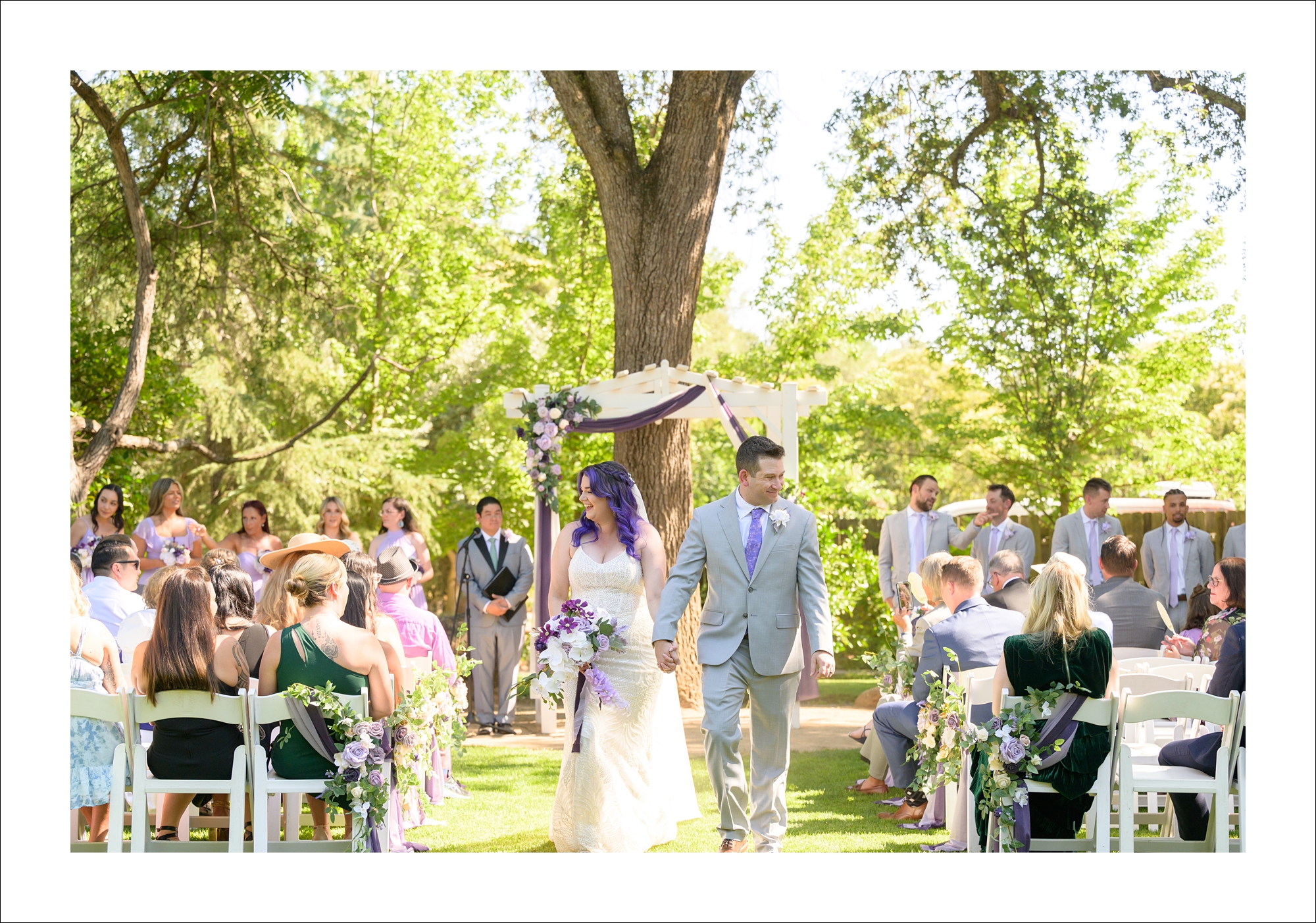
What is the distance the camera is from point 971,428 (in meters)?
15.0

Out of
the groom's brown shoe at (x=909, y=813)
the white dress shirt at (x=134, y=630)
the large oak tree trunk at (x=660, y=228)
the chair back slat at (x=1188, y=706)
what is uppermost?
the large oak tree trunk at (x=660, y=228)

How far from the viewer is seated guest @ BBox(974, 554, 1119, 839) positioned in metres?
4.41

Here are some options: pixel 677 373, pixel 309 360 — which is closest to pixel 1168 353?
pixel 677 373

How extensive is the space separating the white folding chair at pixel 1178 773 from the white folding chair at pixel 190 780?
3.15 m

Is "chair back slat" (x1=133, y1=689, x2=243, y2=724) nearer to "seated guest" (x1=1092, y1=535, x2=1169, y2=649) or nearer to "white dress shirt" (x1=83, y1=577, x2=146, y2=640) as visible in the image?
"white dress shirt" (x1=83, y1=577, x2=146, y2=640)

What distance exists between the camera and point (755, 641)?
492 centimetres

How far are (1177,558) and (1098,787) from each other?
5433mm

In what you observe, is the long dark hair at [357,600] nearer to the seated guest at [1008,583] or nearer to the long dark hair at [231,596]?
the long dark hair at [231,596]

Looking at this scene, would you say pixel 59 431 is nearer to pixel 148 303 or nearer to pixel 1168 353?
pixel 148 303

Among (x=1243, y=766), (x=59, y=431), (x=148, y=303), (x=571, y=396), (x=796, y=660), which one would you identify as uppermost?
(x=148, y=303)

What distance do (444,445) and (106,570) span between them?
1236cm

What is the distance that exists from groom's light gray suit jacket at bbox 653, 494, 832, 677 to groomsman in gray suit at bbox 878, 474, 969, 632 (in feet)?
15.0

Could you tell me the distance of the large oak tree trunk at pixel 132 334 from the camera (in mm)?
9758

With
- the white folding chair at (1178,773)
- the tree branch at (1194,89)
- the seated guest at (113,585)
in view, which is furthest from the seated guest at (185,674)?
the tree branch at (1194,89)
